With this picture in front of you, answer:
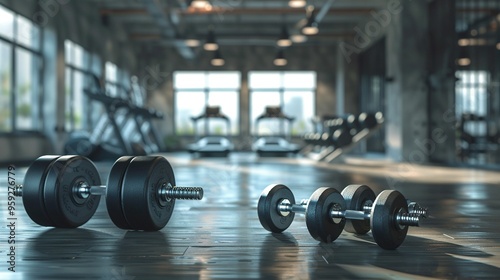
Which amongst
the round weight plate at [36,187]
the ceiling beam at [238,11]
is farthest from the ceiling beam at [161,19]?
the round weight plate at [36,187]

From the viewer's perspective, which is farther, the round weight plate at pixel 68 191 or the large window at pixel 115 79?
the large window at pixel 115 79

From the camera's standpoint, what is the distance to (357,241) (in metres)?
2.26

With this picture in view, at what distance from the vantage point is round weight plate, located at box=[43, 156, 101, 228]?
2.33 m

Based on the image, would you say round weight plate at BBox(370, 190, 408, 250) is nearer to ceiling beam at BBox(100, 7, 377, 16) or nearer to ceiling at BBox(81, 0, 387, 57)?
ceiling at BBox(81, 0, 387, 57)

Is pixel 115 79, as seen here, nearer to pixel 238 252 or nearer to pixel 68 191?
pixel 68 191

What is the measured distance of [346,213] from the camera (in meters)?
2.12

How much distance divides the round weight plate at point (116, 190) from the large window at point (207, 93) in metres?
17.1

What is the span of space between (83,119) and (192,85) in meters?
6.09

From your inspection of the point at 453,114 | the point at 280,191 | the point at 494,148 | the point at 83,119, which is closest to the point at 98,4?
the point at 83,119

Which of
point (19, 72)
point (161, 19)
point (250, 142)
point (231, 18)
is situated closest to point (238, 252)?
point (19, 72)

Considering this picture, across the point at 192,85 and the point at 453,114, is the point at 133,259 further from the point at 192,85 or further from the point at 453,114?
the point at 192,85

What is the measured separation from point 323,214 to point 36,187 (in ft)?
3.76

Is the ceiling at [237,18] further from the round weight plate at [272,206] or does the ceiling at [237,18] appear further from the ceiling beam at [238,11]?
the round weight plate at [272,206]

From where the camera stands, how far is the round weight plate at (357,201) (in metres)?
2.25
